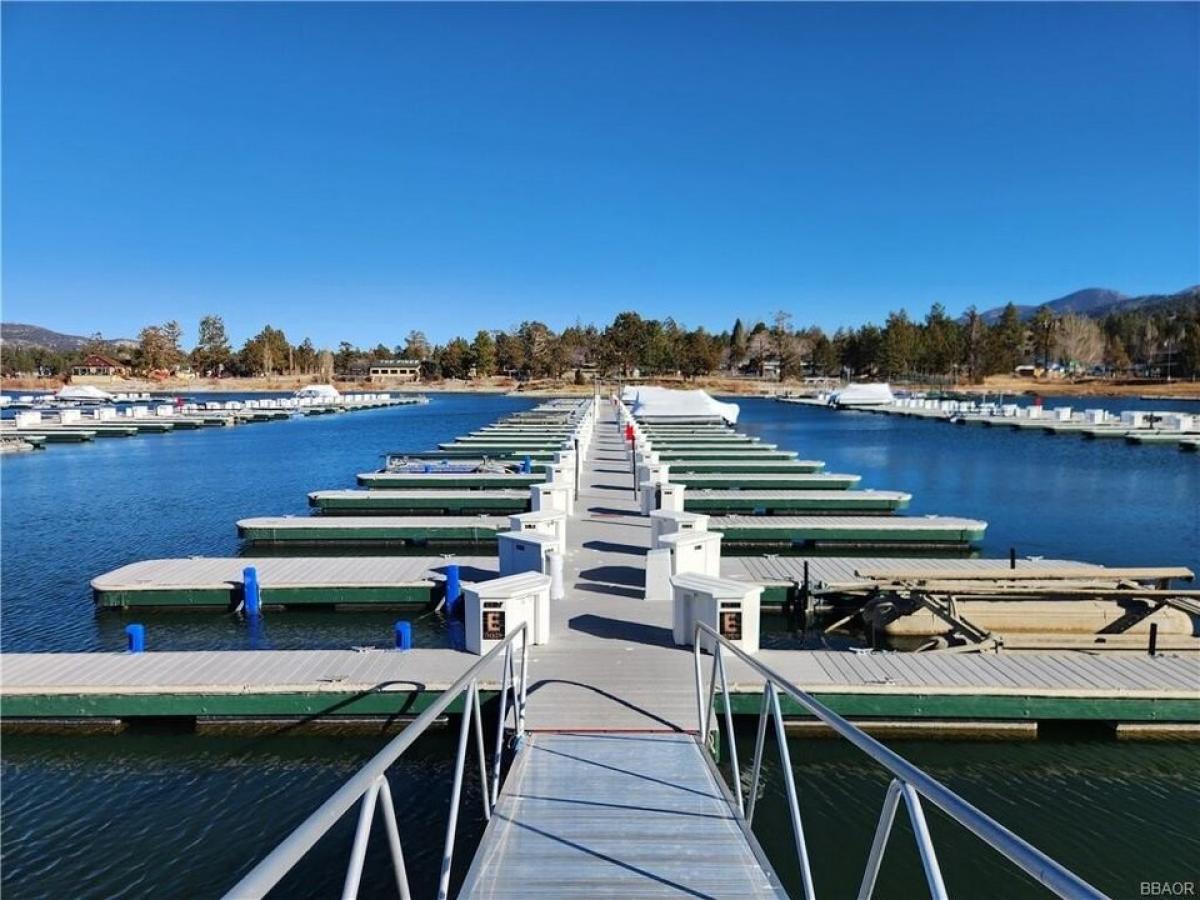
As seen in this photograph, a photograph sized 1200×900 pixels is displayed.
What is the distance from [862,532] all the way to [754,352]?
13624cm

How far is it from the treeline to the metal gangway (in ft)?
356

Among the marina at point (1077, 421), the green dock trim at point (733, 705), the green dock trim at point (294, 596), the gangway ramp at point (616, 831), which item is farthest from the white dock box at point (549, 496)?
the marina at point (1077, 421)

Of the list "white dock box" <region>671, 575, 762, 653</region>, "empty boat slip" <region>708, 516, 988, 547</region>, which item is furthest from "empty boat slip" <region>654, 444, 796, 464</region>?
"white dock box" <region>671, 575, 762, 653</region>

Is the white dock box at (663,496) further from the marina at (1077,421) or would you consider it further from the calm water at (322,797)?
the marina at (1077,421)

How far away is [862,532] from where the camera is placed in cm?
2034

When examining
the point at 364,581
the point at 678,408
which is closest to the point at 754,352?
the point at 678,408

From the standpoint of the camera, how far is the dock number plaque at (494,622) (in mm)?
9906

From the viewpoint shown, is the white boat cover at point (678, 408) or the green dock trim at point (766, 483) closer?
the green dock trim at point (766, 483)

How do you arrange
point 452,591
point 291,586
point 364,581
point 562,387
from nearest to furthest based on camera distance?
point 452,591 < point 291,586 < point 364,581 < point 562,387

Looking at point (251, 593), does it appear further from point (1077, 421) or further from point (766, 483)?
point (1077, 421)

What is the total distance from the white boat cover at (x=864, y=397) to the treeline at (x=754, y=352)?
30.6 meters

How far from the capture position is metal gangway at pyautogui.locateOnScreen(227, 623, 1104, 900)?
10.6ft

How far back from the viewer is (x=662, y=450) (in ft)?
111

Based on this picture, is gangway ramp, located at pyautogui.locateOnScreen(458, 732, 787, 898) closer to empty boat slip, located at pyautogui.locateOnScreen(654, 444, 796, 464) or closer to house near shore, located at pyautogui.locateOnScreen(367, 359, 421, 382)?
Result: empty boat slip, located at pyautogui.locateOnScreen(654, 444, 796, 464)
